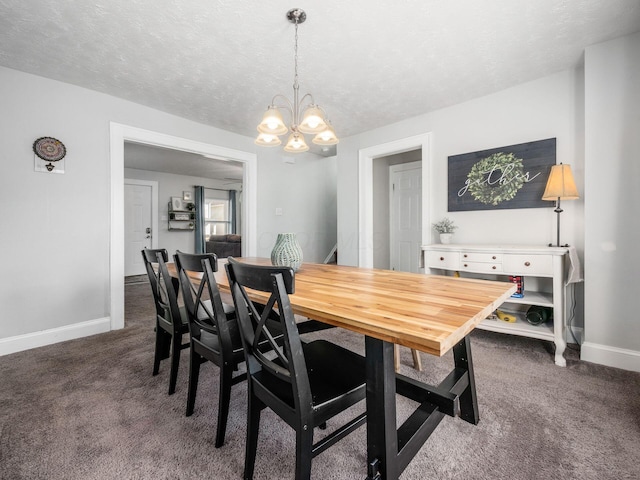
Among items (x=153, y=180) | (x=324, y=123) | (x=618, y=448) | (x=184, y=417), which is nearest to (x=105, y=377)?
(x=184, y=417)

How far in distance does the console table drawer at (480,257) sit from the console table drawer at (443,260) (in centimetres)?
5

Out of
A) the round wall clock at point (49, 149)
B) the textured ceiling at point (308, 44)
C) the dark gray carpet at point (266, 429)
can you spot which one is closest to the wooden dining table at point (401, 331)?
the dark gray carpet at point (266, 429)

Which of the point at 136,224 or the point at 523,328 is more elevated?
the point at 136,224

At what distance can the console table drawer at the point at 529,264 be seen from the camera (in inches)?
84.1

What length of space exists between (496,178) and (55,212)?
13.5 feet

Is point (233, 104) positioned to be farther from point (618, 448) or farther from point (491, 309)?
point (618, 448)

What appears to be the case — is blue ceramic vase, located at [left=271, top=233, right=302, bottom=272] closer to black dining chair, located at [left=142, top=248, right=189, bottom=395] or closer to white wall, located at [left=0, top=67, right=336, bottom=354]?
black dining chair, located at [left=142, top=248, right=189, bottom=395]

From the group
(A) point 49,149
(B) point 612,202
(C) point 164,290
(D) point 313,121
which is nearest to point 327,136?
(D) point 313,121

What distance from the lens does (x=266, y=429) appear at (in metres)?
1.43

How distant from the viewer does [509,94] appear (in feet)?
8.98

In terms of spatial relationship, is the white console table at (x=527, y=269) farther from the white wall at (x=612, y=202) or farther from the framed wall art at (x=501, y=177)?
the framed wall art at (x=501, y=177)

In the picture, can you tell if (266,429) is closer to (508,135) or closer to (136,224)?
(508,135)

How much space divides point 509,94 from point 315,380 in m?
3.13

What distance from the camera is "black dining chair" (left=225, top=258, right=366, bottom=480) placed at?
2.89ft
